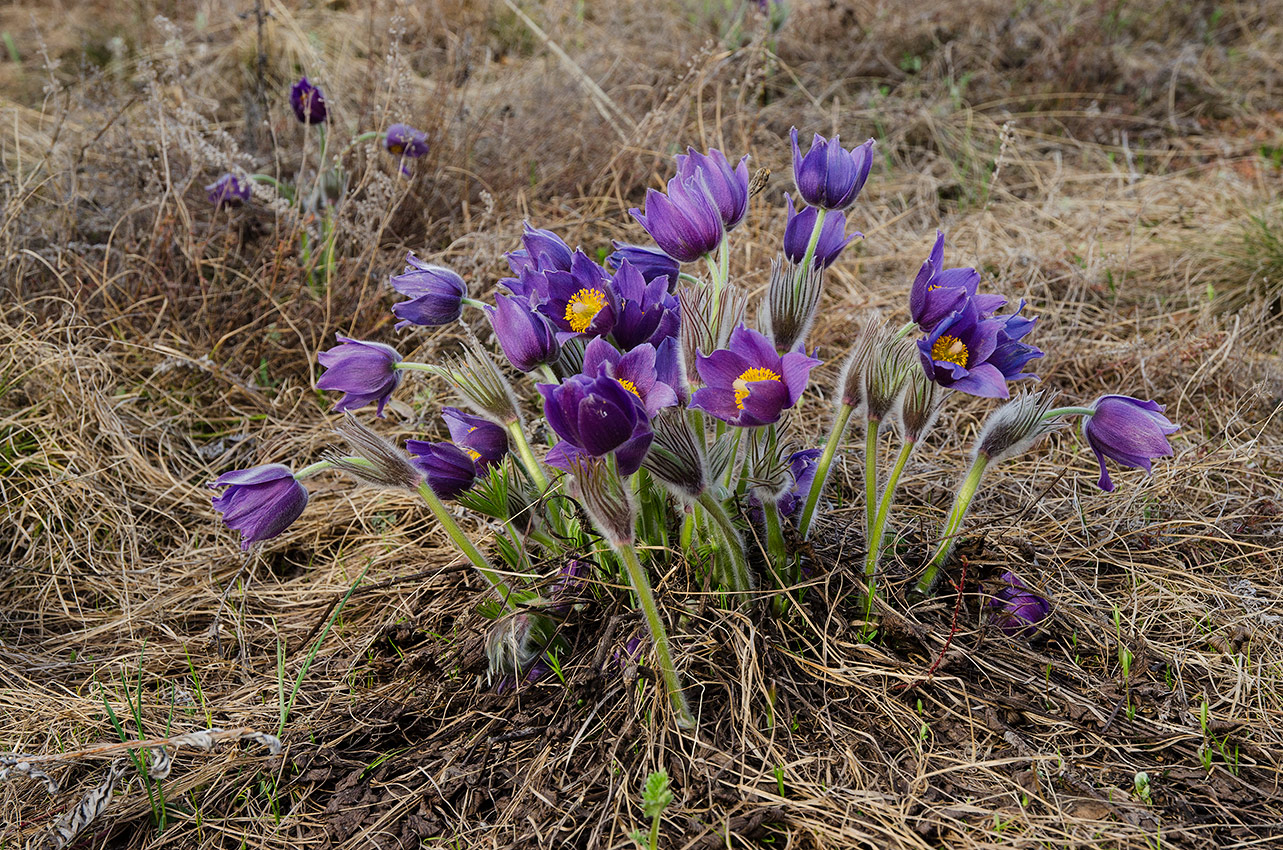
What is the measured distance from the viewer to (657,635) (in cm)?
129

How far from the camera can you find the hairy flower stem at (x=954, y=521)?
142 cm

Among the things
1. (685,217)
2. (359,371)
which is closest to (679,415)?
(685,217)

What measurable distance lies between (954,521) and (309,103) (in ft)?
7.39

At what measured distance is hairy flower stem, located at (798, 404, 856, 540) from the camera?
1363 mm

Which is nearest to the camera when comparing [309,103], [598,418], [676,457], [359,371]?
[598,418]

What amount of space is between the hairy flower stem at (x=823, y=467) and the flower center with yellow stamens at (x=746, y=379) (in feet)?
0.71

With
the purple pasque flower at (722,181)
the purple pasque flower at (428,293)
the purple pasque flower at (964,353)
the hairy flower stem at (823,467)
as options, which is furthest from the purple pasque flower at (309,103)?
the purple pasque flower at (964,353)

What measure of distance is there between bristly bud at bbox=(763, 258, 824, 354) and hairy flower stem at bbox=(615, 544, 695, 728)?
40 cm

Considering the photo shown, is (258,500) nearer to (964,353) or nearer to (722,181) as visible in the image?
(722,181)

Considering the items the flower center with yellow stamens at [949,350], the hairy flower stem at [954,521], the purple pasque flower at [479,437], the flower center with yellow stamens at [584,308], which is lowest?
the hairy flower stem at [954,521]

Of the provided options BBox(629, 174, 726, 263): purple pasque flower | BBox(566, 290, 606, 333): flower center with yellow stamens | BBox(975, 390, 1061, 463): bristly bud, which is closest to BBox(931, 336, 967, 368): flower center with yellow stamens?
BBox(975, 390, 1061, 463): bristly bud

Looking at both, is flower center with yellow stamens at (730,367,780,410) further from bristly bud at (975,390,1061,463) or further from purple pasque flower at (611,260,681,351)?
bristly bud at (975,390,1061,463)

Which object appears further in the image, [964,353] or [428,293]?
[428,293]

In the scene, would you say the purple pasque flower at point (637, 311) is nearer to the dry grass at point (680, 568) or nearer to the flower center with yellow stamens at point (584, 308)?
the flower center with yellow stamens at point (584, 308)
